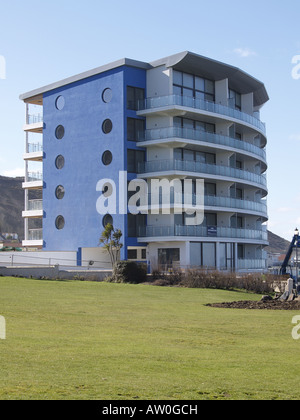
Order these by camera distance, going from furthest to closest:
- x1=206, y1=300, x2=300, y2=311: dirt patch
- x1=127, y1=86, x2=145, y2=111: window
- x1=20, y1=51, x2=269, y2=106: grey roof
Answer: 1. x1=127, y1=86, x2=145, y2=111: window
2. x1=20, y1=51, x2=269, y2=106: grey roof
3. x1=206, y1=300, x2=300, y2=311: dirt patch

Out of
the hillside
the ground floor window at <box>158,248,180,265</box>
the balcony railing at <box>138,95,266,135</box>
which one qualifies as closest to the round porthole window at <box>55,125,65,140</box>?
the balcony railing at <box>138,95,266,135</box>

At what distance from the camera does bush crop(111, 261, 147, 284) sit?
4034cm

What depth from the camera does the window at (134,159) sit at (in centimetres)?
5303

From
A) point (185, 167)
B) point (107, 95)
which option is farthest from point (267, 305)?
point (107, 95)

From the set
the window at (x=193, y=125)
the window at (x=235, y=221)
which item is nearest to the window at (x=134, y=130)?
the window at (x=193, y=125)

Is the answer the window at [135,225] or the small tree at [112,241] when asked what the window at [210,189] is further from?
the small tree at [112,241]

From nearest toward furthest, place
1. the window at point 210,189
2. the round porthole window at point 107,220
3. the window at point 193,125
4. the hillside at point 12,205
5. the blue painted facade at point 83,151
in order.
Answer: the blue painted facade at point 83,151
the round porthole window at point 107,220
the window at point 193,125
the window at point 210,189
the hillside at point 12,205

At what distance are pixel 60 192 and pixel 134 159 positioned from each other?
9.04 meters

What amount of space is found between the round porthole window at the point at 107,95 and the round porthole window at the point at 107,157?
4178mm

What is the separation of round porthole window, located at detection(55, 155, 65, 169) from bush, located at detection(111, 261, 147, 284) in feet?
65.5

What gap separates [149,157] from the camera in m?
53.8

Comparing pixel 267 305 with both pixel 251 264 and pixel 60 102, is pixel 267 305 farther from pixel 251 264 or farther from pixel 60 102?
pixel 60 102

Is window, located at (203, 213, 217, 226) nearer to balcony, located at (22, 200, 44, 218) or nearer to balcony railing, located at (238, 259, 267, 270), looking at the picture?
balcony railing, located at (238, 259, 267, 270)

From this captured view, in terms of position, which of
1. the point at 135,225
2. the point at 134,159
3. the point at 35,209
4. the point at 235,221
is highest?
the point at 134,159
